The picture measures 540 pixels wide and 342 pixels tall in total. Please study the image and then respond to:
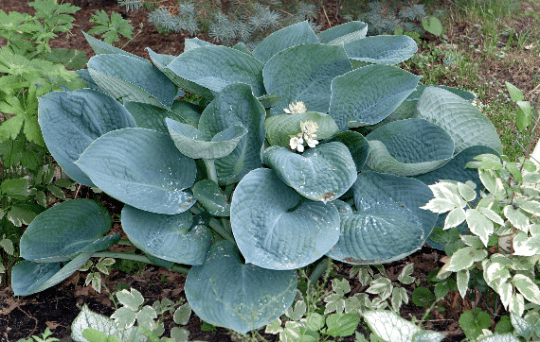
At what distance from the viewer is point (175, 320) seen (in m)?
1.80

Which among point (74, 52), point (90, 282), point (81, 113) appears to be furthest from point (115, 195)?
point (74, 52)

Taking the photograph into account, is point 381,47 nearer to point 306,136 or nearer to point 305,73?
point 305,73

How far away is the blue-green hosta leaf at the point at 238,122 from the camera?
5.85ft

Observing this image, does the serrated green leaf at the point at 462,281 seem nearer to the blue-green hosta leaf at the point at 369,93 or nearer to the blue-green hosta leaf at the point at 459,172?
the blue-green hosta leaf at the point at 459,172

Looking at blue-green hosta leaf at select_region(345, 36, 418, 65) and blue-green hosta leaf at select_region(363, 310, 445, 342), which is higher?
blue-green hosta leaf at select_region(345, 36, 418, 65)

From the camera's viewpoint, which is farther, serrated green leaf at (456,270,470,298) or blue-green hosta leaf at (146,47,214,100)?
blue-green hosta leaf at (146,47,214,100)

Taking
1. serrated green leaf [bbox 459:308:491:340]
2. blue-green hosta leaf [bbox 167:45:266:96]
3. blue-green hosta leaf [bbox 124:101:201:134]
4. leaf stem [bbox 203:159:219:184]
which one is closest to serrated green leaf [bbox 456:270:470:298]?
serrated green leaf [bbox 459:308:491:340]

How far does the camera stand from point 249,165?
73.9 inches

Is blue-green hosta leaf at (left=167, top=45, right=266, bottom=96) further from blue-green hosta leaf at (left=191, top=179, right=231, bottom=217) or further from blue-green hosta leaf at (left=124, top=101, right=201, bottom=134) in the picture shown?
blue-green hosta leaf at (left=191, top=179, right=231, bottom=217)

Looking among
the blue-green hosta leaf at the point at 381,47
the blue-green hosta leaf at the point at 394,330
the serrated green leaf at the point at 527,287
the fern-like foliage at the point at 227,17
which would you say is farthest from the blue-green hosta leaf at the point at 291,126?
the fern-like foliage at the point at 227,17

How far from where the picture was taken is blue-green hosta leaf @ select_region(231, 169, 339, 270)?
1.54m

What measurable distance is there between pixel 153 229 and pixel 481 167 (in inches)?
41.2

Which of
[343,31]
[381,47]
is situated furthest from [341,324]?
[343,31]

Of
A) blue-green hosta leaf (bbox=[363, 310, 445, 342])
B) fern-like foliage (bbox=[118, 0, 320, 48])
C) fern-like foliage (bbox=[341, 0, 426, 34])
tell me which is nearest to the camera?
blue-green hosta leaf (bbox=[363, 310, 445, 342])
